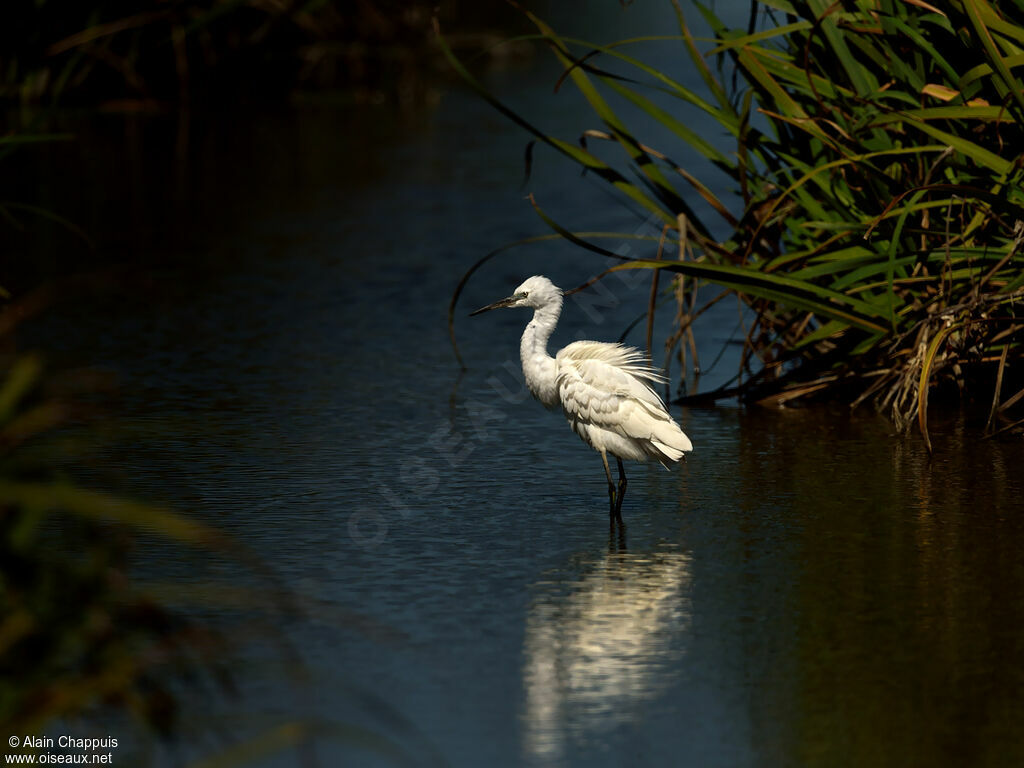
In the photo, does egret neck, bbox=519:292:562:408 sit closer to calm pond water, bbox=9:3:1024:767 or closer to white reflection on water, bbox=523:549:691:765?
calm pond water, bbox=9:3:1024:767

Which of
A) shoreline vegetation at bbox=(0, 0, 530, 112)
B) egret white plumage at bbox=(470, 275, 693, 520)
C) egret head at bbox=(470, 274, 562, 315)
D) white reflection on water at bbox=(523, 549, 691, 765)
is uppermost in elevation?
shoreline vegetation at bbox=(0, 0, 530, 112)

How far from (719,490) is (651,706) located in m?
2.46

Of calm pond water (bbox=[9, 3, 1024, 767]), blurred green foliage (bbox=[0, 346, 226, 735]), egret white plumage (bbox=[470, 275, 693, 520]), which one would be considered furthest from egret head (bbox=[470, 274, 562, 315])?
blurred green foliage (bbox=[0, 346, 226, 735])

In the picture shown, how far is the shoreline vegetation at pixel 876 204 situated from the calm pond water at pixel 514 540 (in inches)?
14.4

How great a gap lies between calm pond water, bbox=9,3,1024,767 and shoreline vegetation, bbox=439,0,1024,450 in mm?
365

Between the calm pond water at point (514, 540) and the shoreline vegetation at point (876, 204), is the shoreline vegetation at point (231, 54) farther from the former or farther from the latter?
the shoreline vegetation at point (876, 204)

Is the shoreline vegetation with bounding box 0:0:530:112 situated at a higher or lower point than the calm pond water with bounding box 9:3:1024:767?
higher

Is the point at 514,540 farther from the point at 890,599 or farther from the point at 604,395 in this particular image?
the point at 890,599

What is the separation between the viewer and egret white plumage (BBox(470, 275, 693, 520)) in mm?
6418

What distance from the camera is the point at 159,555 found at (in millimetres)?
5891

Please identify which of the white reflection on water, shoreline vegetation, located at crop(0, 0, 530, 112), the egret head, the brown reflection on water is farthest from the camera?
shoreline vegetation, located at crop(0, 0, 530, 112)

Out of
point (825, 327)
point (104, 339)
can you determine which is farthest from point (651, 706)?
point (104, 339)

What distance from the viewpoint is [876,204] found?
7.73 metres

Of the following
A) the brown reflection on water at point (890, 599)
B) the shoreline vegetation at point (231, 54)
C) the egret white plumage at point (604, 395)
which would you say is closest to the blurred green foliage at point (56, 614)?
the brown reflection on water at point (890, 599)
